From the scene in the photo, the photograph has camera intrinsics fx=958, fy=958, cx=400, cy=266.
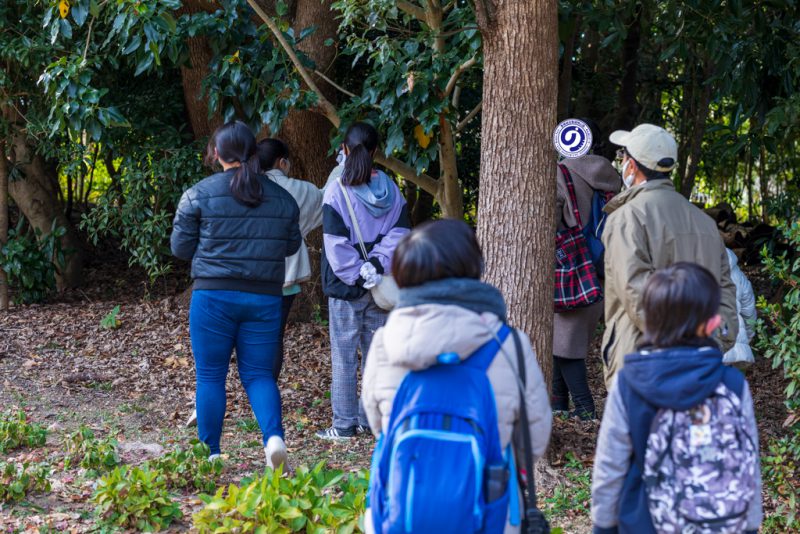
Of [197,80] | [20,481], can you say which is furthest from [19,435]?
[197,80]

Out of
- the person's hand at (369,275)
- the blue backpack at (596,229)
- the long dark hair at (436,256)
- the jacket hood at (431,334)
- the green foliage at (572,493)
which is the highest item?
the blue backpack at (596,229)

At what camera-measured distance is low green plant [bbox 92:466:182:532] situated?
416 centimetres

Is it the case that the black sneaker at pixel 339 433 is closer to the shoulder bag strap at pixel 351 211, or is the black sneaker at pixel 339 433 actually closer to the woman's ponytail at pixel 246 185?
the shoulder bag strap at pixel 351 211

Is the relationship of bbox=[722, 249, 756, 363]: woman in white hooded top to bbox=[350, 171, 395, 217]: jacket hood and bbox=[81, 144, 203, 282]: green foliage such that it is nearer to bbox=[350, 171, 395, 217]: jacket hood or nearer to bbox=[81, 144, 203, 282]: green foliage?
bbox=[350, 171, 395, 217]: jacket hood

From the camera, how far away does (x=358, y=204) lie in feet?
18.2

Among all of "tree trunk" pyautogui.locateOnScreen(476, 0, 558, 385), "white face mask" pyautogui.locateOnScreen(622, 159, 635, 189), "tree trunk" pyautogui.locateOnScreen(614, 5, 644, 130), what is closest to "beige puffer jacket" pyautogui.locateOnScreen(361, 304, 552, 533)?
"white face mask" pyautogui.locateOnScreen(622, 159, 635, 189)

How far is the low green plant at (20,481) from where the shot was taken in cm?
445

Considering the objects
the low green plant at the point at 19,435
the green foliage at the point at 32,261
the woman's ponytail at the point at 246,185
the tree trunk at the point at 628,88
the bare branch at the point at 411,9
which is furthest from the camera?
the tree trunk at the point at 628,88

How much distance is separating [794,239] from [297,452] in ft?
9.84

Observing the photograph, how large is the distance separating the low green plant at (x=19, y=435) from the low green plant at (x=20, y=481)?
0.66m

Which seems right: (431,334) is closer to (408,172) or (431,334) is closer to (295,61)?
(295,61)

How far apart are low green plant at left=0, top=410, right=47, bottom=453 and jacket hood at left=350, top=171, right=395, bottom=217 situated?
2.28 metres

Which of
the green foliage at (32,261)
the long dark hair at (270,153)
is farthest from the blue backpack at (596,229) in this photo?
the green foliage at (32,261)

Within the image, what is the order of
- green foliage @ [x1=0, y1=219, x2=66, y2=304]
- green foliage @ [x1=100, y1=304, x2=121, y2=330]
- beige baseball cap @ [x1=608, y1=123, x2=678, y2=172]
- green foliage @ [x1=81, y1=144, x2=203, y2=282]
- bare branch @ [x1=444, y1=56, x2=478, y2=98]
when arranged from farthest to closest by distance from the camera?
green foliage @ [x1=0, y1=219, x2=66, y2=304]
green foliage @ [x1=100, y1=304, x2=121, y2=330]
green foliage @ [x1=81, y1=144, x2=203, y2=282]
bare branch @ [x1=444, y1=56, x2=478, y2=98]
beige baseball cap @ [x1=608, y1=123, x2=678, y2=172]
